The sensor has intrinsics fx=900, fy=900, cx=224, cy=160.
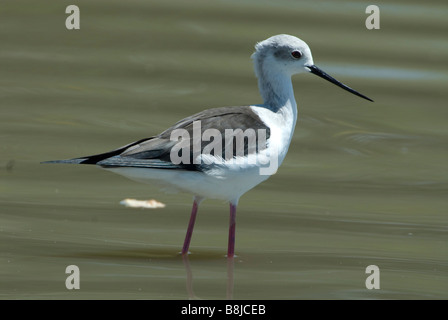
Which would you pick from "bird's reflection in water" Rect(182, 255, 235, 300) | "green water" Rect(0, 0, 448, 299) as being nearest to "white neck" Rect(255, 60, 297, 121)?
"green water" Rect(0, 0, 448, 299)

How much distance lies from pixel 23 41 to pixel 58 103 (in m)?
1.48

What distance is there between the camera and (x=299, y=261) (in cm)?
595

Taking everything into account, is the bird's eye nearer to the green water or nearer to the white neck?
the white neck

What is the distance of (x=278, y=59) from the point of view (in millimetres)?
6465

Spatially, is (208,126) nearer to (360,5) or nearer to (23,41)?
(23,41)

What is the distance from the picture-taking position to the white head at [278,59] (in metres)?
6.45

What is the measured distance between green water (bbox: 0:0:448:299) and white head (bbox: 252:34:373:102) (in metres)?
1.02

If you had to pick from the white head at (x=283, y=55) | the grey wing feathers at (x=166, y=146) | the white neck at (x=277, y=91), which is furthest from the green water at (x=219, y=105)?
the white head at (x=283, y=55)

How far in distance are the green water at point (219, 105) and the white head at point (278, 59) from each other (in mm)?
1022

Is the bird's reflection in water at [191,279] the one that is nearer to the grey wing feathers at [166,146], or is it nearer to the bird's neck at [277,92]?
the grey wing feathers at [166,146]

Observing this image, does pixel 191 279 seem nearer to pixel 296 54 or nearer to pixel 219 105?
pixel 296 54

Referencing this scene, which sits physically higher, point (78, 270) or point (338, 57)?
point (338, 57)

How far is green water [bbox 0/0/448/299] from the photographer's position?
572 centimetres
